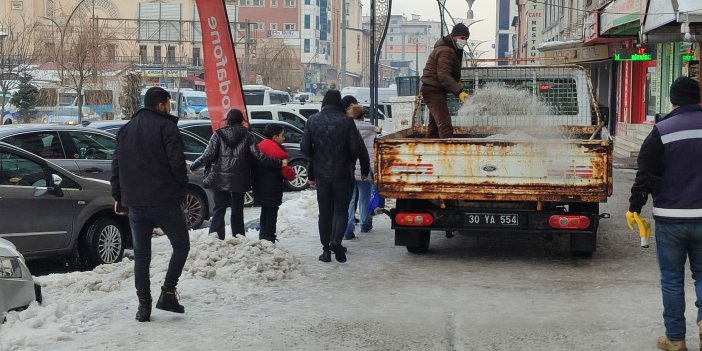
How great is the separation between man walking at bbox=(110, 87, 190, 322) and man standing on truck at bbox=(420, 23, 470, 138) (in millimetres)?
4827

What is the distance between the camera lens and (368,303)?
8.77m

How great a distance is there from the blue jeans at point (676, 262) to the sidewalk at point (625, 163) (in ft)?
61.5

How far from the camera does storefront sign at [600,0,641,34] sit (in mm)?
26389

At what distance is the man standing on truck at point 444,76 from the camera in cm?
1188

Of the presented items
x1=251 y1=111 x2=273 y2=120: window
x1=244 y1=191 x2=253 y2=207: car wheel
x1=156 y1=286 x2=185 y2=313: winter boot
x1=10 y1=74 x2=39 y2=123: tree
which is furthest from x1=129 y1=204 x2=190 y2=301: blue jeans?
x1=10 y1=74 x2=39 y2=123: tree

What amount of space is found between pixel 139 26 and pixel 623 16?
47.8m

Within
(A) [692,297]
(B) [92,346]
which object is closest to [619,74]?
(A) [692,297]

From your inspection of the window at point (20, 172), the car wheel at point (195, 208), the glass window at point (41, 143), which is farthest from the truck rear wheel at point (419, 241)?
the glass window at point (41, 143)

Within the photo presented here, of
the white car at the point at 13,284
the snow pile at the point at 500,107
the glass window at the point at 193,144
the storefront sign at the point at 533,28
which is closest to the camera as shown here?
the white car at the point at 13,284

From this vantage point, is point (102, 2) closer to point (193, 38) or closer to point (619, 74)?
point (193, 38)

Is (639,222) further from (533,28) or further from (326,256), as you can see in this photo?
(533,28)

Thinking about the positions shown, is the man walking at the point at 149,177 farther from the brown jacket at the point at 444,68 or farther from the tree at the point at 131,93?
the tree at the point at 131,93

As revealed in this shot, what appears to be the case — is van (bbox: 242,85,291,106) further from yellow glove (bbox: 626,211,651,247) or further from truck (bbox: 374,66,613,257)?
yellow glove (bbox: 626,211,651,247)

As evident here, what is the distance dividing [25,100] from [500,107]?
38832 mm
